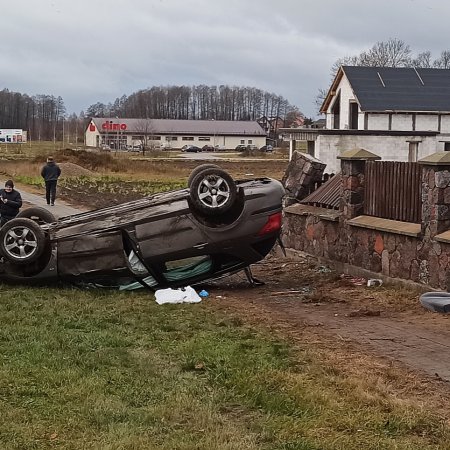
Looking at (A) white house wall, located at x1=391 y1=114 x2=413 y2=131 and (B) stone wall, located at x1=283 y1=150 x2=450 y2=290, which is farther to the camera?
(A) white house wall, located at x1=391 y1=114 x2=413 y2=131

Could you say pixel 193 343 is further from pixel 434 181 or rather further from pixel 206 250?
pixel 434 181

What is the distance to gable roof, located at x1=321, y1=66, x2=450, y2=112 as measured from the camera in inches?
1823

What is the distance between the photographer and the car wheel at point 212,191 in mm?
11578

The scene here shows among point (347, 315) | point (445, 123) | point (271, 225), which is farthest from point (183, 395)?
point (445, 123)

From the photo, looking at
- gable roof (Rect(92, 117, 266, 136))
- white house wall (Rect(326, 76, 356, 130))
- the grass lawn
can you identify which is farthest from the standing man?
gable roof (Rect(92, 117, 266, 136))

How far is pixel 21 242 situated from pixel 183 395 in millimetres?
6136

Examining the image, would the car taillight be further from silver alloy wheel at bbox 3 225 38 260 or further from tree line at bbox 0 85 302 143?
tree line at bbox 0 85 302 143

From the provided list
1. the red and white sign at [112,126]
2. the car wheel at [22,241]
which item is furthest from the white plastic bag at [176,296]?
the red and white sign at [112,126]

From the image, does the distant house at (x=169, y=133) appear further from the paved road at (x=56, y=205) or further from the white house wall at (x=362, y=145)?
the paved road at (x=56, y=205)

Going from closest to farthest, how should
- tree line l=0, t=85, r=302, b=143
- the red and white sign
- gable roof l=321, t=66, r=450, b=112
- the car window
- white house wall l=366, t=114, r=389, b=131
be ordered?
1. the car window
2. white house wall l=366, t=114, r=389, b=131
3. gable roof l=321, t=66, r=450, b=112
4. the red and white sign
5. tree line l=0, t=85, r=302, b=143

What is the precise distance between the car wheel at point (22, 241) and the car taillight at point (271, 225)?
3238 millimetres

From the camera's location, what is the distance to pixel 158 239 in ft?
38.2

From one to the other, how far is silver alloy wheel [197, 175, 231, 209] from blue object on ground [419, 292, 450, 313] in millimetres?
3137

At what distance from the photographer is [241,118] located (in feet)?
556
